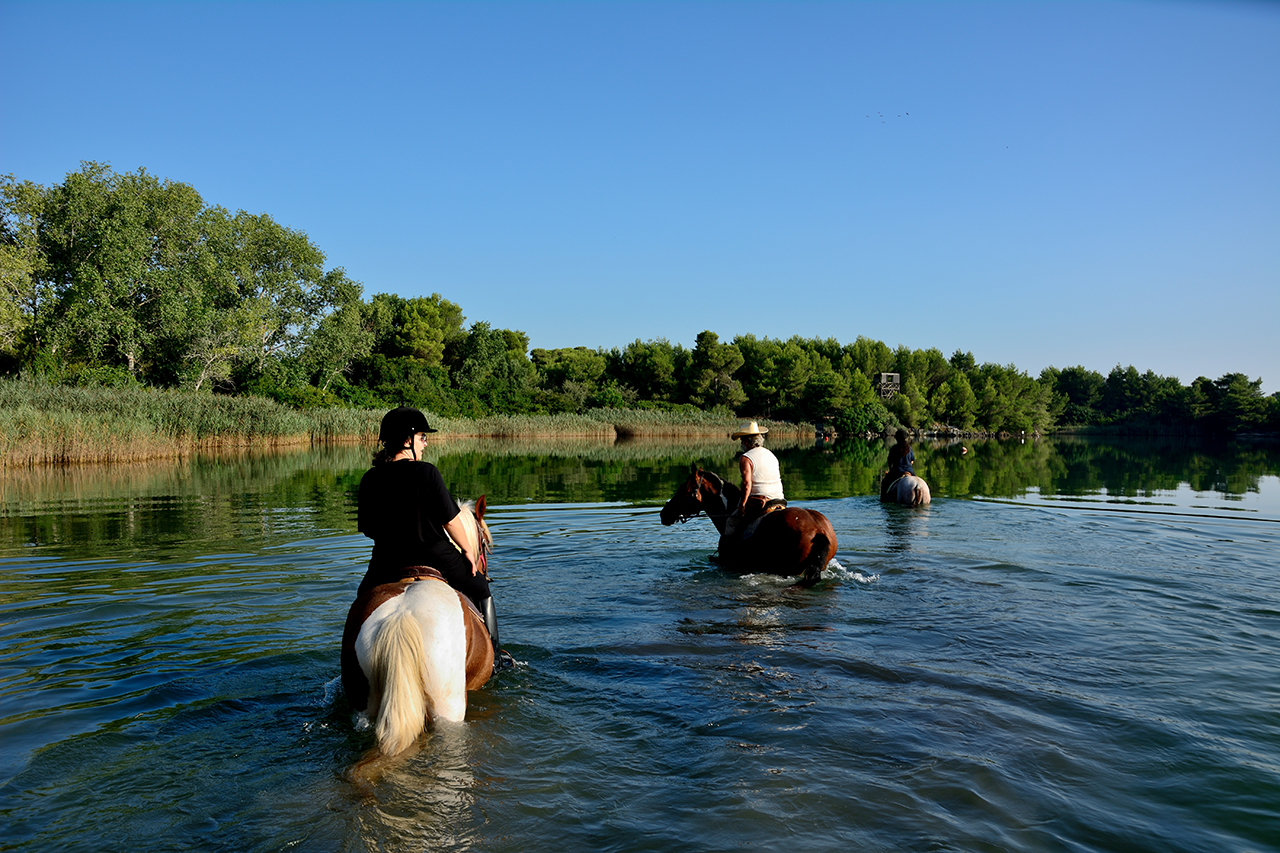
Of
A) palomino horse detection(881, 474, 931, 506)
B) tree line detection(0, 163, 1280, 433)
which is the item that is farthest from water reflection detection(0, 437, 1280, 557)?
tree line detection(0, 163, 1280, 433)

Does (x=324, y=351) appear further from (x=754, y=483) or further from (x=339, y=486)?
(x=754, y=483)

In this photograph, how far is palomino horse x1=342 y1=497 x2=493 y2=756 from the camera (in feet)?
12.8

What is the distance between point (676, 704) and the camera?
487 centimetres

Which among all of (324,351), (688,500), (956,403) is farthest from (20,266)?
(956,403)

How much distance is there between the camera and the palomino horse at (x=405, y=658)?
3902 mm

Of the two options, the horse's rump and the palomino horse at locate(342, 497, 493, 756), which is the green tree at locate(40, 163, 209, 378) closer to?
the horse's rump

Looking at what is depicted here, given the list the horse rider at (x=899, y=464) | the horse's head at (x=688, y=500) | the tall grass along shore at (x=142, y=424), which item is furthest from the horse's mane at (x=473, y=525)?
the tall grass along shore at (x=142, y=424)

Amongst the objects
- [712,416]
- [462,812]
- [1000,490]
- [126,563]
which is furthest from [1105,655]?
[712,416]

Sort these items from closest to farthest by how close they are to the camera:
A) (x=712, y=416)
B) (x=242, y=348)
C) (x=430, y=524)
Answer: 1. (x=430, y=524)
2. (x=242, y=348)
3. (x=712, y=416)

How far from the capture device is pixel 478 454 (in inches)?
1316

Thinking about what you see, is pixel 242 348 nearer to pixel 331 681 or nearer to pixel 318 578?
pixel 318 578

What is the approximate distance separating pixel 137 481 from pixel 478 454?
1548cm

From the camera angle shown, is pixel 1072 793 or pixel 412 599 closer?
pixel 1072 793

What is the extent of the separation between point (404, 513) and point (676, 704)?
→ 83.8 inches
